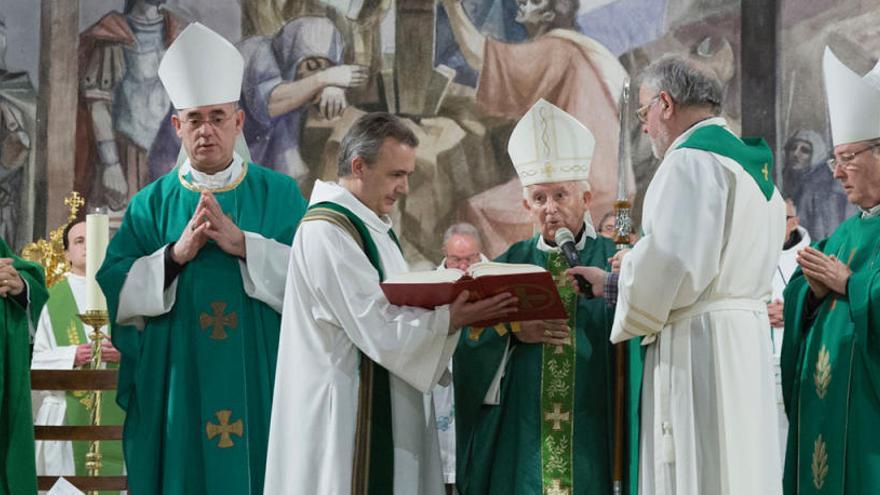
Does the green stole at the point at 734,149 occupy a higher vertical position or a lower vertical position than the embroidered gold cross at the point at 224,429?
higher

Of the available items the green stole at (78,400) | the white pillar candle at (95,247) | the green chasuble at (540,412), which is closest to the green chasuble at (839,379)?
the green chasuble at (540,412)

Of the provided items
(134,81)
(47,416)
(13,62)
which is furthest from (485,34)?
(47,416)

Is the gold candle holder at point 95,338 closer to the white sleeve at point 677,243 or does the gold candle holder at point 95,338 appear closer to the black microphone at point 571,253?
the black microphone at point 571,253

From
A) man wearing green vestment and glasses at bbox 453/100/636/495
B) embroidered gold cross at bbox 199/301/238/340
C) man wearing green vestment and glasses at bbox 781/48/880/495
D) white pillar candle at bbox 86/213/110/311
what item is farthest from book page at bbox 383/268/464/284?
man wearing green vestment and glasses at bbox 781/48/880/495

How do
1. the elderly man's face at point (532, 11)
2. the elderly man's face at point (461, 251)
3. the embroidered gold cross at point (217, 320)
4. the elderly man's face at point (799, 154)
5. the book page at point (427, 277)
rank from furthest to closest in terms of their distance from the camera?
the elderly man's face at point (532, 11) < the elderly man's face at point (799, 154) < the elderly man's face at point (461, 251) < the embroidered gold cross at point (217, 320) < the book page at point (427, 277)

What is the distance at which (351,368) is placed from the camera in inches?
203

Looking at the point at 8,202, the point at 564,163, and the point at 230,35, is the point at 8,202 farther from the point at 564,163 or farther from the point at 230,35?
the point at 564,163

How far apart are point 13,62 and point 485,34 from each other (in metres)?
4.02

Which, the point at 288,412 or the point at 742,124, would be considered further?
the point at 742,124

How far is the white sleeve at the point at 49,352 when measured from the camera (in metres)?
8.59

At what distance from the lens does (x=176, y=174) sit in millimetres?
6020

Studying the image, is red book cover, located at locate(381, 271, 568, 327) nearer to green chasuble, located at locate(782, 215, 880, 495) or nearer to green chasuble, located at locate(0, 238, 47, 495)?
green chasuble, located at locate(782, 215, 880, 495)

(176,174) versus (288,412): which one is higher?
(176,174)

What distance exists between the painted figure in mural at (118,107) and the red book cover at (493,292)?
6475mm
